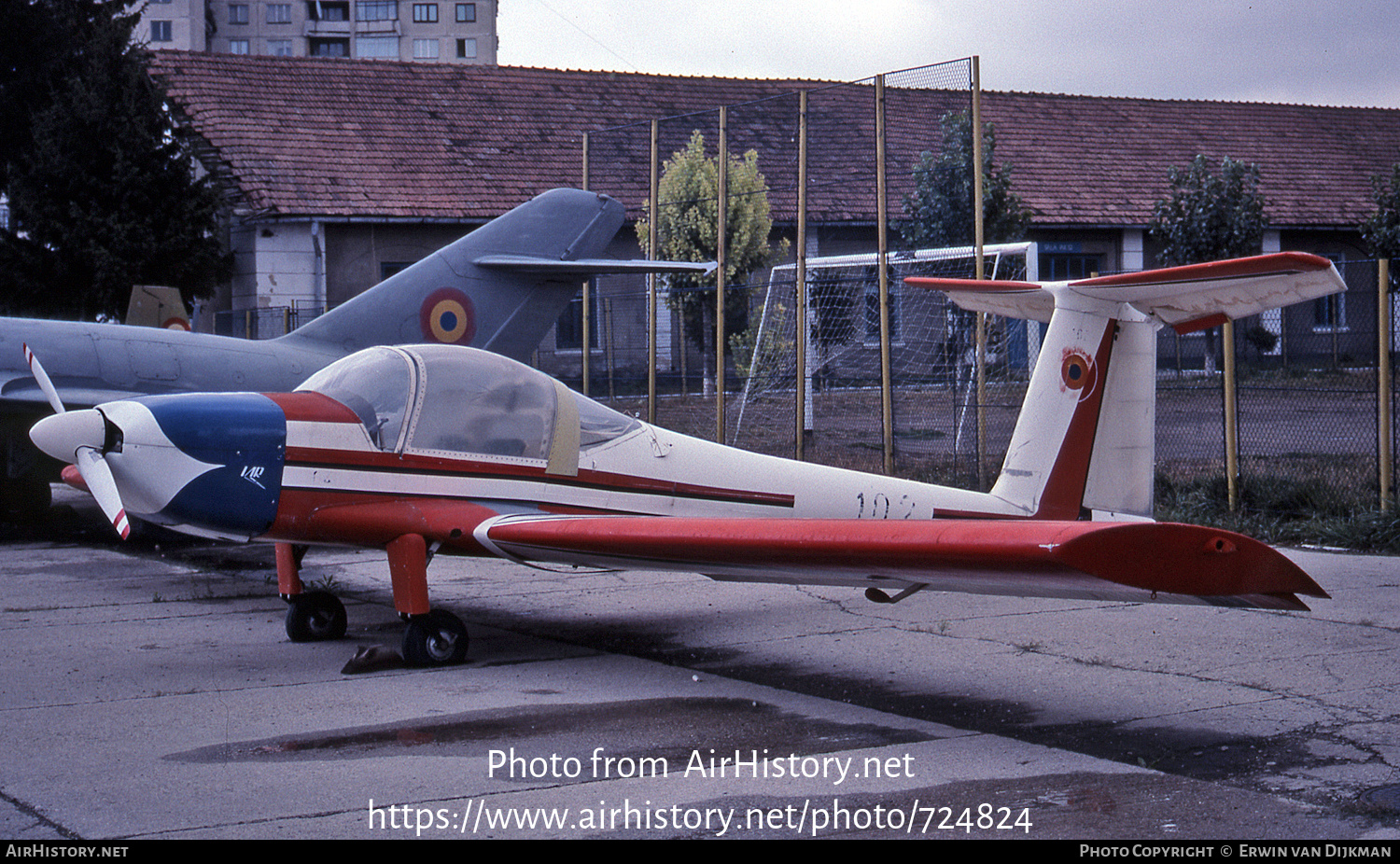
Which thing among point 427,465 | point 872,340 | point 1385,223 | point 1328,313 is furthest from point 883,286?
point 1385,223

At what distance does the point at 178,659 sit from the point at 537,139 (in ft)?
71.1

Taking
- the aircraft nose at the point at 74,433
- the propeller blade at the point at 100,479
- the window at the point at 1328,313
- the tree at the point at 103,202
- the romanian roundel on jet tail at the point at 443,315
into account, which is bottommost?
the propeller blade at the point at 100,479

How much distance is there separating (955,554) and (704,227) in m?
15.9

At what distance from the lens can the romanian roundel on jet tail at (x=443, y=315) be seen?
38.8 ft

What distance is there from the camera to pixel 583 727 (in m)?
5.36

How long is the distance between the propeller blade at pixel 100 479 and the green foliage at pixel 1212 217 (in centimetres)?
2302

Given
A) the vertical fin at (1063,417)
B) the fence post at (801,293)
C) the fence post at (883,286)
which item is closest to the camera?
the vertical fin at (1063,417)

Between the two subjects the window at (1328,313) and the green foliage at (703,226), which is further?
the green foliage at (703,226)

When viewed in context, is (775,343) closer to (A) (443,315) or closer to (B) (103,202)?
(A) (443,315)

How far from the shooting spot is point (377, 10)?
298ft

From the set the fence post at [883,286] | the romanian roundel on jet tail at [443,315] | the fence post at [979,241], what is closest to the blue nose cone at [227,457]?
the romanian roundel on jet tail at [443,315]

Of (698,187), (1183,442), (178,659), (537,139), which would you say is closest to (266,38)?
(537,139)

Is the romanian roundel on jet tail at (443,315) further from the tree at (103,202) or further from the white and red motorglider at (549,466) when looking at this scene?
the tree at (103,202)
